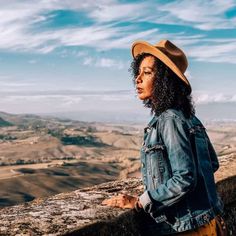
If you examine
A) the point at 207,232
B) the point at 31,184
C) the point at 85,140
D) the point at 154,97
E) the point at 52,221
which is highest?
the point at 85,140

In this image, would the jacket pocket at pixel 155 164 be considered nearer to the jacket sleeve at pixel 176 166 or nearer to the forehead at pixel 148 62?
the jacket sleeve at pixel 176 166

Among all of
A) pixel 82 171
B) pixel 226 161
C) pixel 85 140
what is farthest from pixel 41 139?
pixel 226 161

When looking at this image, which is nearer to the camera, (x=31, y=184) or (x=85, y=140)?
(x=31, y=184)

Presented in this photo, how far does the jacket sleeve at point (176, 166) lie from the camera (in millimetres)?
2812

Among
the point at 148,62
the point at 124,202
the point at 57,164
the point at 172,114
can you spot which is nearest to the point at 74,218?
the point at 124,202

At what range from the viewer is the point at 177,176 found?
2822mm

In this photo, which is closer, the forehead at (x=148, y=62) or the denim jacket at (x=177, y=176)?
the denim jacket at (x=177, y=176)

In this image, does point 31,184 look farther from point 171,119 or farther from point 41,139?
point 171,119

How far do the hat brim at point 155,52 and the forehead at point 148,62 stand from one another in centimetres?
6

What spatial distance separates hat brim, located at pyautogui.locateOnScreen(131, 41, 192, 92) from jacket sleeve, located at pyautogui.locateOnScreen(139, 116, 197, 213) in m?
0.38

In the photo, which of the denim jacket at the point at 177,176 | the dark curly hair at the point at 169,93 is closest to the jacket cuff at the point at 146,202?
the denim jacket at the point at 177,176

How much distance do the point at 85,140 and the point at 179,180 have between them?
168m

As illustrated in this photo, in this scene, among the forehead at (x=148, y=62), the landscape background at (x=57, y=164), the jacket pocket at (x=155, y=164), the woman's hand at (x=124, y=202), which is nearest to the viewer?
the jacket pocket at (x=155, y=164)

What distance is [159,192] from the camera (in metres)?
2.90
